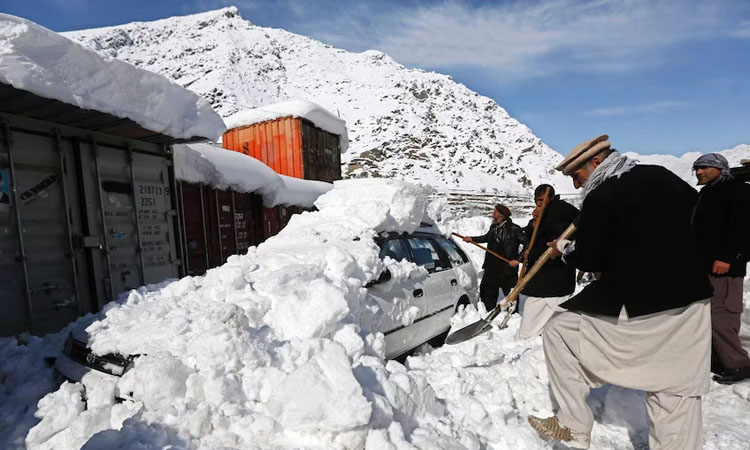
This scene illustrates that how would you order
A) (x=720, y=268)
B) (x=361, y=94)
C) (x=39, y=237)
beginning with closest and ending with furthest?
(x=720, y=268) → (x=39, y=237) → (x=361, y=94)

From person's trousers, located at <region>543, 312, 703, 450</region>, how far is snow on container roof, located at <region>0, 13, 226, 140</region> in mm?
4736

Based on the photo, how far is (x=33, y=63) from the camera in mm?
3332

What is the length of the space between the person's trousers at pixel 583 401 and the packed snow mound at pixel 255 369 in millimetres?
768

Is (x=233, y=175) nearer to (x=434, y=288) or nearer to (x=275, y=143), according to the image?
(x=275, y=143)

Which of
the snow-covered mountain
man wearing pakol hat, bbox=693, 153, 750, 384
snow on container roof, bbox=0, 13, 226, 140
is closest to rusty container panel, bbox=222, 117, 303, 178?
snow on container roof, bbox=0, 13, 226, 140

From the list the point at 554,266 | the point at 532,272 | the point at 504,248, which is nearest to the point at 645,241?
the point at 532,272

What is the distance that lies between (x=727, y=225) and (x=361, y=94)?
62951 mm

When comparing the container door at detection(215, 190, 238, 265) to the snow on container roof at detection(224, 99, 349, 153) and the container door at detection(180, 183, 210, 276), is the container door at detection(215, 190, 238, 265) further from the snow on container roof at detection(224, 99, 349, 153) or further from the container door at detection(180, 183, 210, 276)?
the snow on container roof at detection(224, 99, 349, 153)

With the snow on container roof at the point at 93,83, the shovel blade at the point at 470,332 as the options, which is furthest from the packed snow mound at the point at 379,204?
the snow on container roof at the point at 93,83

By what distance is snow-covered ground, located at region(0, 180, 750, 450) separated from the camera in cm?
201

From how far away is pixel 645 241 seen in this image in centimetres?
193

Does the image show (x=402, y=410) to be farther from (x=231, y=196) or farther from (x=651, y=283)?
(x=231, y=196)

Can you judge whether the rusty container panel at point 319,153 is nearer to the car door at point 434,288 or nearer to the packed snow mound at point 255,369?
the car door at point 434,288

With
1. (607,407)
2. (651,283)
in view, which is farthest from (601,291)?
(607,407)
